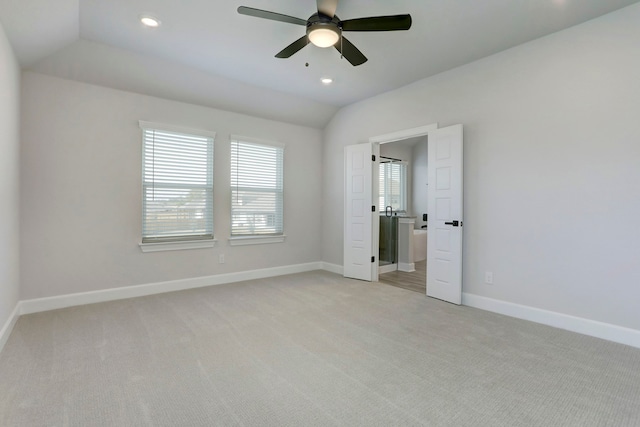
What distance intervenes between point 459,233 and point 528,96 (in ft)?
5.36

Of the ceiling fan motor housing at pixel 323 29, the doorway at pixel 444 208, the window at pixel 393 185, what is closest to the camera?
the ceiling fan motor housing at pixel 323 29

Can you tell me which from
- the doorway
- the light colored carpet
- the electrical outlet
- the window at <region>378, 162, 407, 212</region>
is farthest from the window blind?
the window at <region>378, 162, 407, 212</region>

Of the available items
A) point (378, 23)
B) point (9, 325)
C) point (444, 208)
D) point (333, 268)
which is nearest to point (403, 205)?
point (333, 268)

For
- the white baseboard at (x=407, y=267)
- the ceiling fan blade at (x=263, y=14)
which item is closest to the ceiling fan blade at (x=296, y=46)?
the ceiling fan blade at (x=263, y=14)

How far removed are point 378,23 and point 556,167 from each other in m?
2.28

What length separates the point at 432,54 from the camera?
11.4 feet

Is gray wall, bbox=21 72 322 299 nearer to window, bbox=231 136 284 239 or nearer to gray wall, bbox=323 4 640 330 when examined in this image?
window, bbox=231 136 284 239

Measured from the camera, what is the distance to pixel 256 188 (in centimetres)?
502

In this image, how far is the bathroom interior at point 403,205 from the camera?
19.3 feet

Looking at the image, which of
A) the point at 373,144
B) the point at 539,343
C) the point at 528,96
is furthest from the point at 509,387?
the point at 373,144

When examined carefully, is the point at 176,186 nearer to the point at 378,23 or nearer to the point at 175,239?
the point at 175,239

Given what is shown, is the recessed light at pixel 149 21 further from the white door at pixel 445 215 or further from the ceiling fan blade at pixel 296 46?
the white door at pixel 445 215

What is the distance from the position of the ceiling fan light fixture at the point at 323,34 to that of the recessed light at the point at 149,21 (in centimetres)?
152

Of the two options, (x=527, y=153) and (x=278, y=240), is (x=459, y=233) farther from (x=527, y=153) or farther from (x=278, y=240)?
(x=278, y=240)
